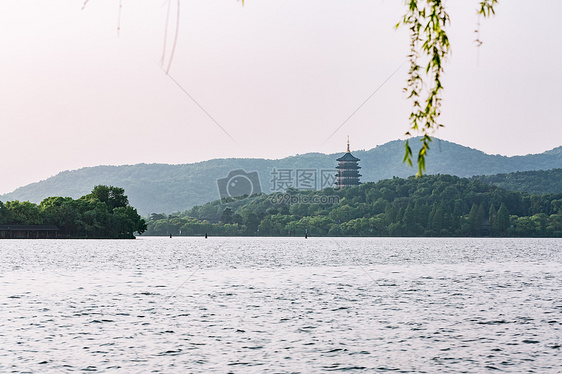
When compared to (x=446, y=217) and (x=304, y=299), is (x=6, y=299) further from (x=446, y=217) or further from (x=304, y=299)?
(x=446, y=217)

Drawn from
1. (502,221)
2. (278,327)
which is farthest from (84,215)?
(278,327)

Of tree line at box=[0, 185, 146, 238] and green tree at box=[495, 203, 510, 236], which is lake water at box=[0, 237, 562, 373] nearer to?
tree line at box=[0, 185, 146, 238]

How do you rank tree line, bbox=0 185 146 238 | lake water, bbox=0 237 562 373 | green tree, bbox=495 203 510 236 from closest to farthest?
lake water, bbox=0 237 562 373, tree line, bbox=0 185 146 238, green tree, bbox=495 203 510 236

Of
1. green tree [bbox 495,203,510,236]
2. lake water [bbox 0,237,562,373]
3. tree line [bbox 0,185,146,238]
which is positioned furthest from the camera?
green tree [bbox 495,203,510,236]

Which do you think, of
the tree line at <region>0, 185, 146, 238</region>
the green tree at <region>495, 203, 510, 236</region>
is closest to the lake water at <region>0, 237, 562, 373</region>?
the tree line at <region>0, 185, 146, 238</region>

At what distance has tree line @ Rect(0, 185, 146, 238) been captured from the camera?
146 meters

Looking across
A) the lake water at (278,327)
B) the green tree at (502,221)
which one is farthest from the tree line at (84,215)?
the lake water at (278,327)

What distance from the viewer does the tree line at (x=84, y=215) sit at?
14612 centimetres

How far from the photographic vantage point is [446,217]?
640 ft

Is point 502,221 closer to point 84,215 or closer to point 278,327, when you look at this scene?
point 84,215

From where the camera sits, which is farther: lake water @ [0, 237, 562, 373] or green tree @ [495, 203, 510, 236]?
green tree @ [495, 203, 510, 236]

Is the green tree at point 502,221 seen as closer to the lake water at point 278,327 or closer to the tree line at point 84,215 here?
the tree line at point 84,215

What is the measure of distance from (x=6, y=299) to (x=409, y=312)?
19.1 meters

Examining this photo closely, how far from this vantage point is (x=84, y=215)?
5728 inches
